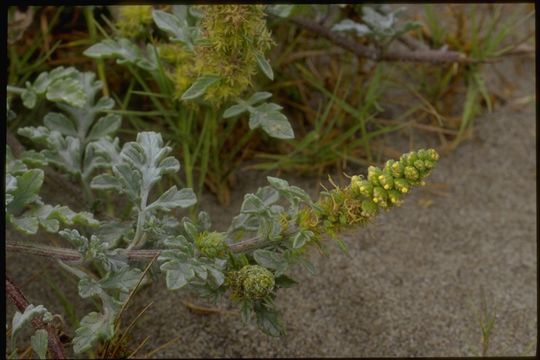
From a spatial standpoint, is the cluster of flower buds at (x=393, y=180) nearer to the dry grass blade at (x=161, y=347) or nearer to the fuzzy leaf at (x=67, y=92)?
the dry grass blade at (x=161, y=347)

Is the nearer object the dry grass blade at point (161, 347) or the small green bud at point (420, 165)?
the small green bud at point (420, 165)

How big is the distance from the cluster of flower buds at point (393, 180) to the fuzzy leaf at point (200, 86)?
1.68ft

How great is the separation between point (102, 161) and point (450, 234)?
1.04 meters

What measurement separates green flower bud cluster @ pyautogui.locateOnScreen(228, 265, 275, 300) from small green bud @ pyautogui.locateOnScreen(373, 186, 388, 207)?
0.27 meters

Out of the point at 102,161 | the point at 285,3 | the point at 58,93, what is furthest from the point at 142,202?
the point at 285,3

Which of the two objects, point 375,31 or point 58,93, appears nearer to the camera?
point 58,93

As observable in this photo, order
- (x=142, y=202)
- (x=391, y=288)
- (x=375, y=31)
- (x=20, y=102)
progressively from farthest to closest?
(x=20, y=102), (x=375, y=31), (x=391, y=288), (x=142, y=202)

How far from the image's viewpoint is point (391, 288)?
85.8 inches

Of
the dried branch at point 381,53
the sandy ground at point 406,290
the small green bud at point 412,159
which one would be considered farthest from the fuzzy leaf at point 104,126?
the small green bud at point 412,159

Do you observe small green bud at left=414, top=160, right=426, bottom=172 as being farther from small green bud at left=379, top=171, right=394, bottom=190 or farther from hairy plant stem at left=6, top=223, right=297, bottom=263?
hairy plant stem at left=6, top=223, right=297, bottom=263

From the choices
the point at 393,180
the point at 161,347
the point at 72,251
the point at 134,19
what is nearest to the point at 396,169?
the point at 393,180

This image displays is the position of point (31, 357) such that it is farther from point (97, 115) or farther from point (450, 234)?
point (450, 234)

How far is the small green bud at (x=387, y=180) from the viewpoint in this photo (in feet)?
4.80

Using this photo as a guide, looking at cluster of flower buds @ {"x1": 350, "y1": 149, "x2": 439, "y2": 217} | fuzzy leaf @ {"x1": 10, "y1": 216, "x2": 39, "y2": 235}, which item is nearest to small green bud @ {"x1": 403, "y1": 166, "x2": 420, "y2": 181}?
cluster of flower buds @ {"x1": 350, "y1": 149, "x2": 439, "y2": 217}
